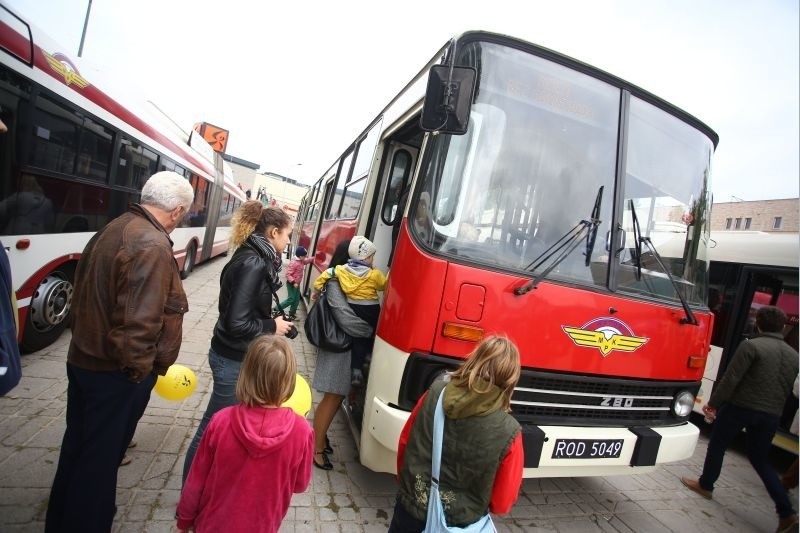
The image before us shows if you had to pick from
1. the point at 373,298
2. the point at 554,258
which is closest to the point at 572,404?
the point at 554,258

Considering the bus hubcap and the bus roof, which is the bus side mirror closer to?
the bus hubcap

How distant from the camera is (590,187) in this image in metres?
Answer: 3.02

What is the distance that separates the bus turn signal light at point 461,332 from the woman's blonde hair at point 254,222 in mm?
1166

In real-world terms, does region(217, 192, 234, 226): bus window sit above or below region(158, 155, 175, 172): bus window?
below

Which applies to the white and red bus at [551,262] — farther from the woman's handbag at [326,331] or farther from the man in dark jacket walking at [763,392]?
the man in dark jacket walking at [763,392]

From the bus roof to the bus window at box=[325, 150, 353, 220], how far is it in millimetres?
5072

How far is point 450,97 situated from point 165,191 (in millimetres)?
1576

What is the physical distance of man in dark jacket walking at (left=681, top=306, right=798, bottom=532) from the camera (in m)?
3.82

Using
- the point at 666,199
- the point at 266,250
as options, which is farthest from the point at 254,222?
the point at 666,199

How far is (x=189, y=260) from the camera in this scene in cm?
1096

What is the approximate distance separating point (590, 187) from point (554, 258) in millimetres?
572

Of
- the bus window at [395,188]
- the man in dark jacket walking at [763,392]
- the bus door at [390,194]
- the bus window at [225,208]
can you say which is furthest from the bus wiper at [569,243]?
the bus window at [225,208]

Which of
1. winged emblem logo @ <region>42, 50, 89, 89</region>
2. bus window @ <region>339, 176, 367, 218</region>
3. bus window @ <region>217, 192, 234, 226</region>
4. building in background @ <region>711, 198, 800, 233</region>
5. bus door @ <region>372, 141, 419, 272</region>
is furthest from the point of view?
building in background @ <region>711, 198, 800, 233</region>

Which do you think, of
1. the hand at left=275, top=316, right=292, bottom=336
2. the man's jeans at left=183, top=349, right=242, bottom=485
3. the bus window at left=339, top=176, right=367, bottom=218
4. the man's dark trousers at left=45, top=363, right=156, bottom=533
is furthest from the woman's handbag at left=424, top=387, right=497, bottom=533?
the bus window at left=339, top=176, right=367, bottom=218
